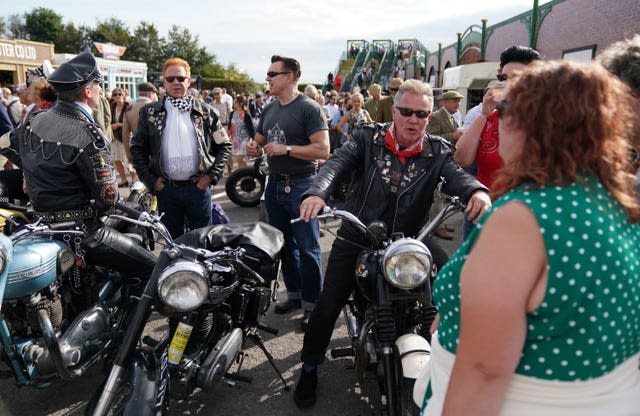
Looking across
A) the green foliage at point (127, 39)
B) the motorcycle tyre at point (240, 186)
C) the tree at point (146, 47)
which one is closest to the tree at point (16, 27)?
the green foliage at point (127, 39)

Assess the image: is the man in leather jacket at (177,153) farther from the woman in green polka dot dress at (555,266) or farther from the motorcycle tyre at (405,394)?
the woman in green polka dot dress at (555,266)

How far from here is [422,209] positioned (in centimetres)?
273

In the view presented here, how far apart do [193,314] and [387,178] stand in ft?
4.16

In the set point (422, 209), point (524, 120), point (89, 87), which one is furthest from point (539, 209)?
point (89, 87)

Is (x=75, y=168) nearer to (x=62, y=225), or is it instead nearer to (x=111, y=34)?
(x=62, y=225)

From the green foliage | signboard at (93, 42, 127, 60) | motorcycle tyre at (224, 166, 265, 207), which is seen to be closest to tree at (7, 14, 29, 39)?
the green foliage

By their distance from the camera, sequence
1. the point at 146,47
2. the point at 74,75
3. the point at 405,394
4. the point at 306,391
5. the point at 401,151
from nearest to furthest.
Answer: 1. the point at 405,394
2. the point at 401,151
3. the point at 306,391
4. the point at 74,75
5. the point at 146,47

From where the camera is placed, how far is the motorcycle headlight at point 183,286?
2156mm

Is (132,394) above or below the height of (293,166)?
below

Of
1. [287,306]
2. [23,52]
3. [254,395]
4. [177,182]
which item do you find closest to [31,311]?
[254,395]

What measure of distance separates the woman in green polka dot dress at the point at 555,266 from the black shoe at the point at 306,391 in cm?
184

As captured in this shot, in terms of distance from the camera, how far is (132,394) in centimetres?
210

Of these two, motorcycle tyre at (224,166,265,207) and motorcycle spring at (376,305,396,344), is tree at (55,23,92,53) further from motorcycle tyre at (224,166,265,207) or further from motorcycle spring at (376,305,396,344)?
motorcycle spring at (376,305,396,344)

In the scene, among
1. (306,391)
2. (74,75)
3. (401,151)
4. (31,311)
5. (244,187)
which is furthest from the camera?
(244,187)
